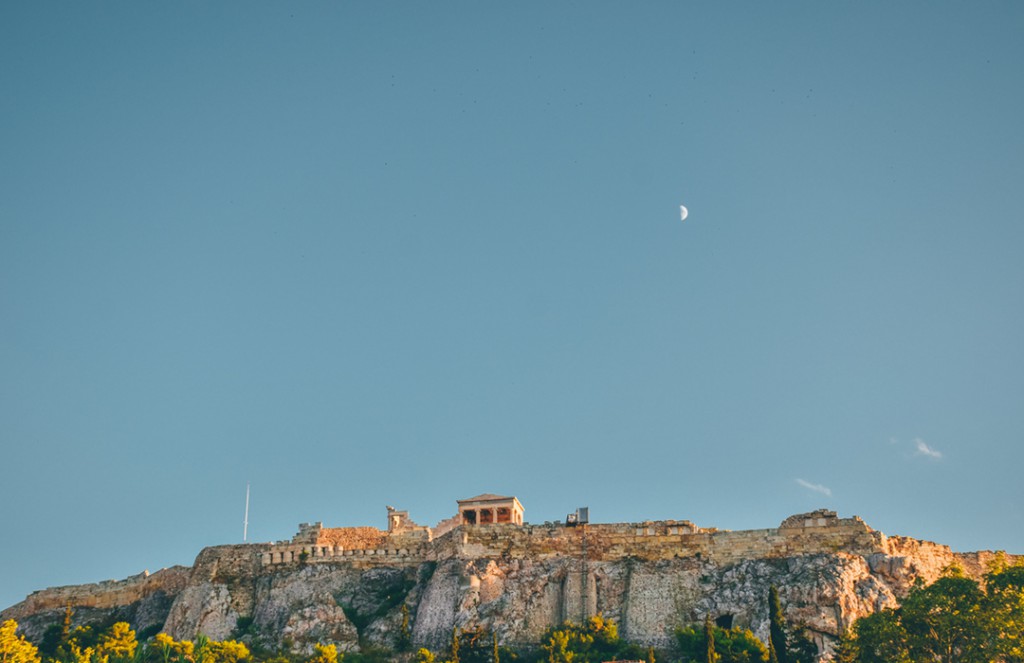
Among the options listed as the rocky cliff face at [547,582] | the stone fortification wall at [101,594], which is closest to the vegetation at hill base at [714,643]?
the rocky cliff face at [547,582]

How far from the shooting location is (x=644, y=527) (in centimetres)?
7294

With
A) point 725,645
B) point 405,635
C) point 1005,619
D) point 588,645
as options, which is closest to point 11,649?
point 405,635

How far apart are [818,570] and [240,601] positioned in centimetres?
3781

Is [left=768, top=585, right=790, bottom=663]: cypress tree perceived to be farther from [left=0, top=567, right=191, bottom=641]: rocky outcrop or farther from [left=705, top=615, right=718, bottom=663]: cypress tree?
[left=0, top=567, right=191, bottom=641]: rocky outcrop

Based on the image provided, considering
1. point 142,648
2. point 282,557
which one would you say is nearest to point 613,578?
point 282,557

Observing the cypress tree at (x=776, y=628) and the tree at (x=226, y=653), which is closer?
the cypress tree at (x=776, y=628)

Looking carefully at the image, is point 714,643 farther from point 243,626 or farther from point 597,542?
point 243,626

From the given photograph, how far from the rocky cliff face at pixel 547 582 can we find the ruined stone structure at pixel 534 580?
8 cm

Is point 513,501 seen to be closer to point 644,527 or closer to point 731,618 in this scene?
point 644,527

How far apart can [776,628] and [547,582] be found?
15.0m

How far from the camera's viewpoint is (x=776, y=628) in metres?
61.9

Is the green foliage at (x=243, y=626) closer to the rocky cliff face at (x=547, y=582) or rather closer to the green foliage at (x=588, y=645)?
the rocky cliff face at (x=547, y=582)

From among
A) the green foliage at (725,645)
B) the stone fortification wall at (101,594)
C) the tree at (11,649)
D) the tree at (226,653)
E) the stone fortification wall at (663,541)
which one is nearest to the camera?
the tree at (11,649)

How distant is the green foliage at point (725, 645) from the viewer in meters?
59.8
